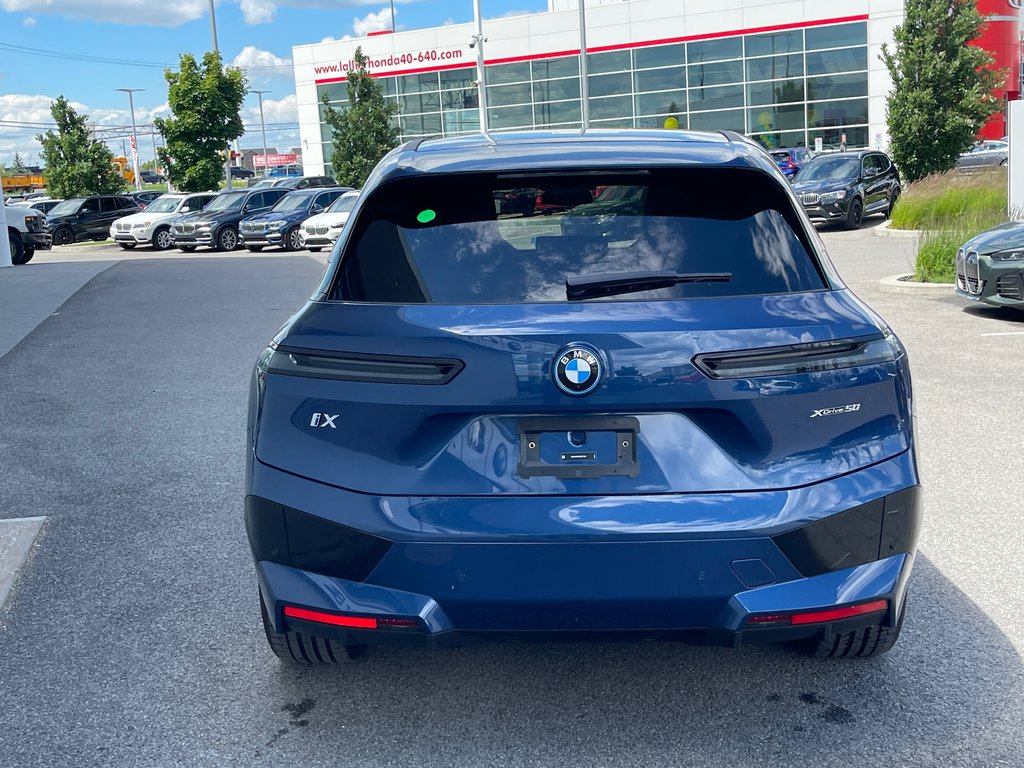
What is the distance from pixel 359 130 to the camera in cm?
4316

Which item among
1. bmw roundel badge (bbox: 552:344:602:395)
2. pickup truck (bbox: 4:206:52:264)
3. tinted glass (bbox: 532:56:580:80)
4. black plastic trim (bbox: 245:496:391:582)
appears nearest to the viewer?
bmw roundel badge (bbox: 552:344:602:395)

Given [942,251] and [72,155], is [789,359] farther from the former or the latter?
[72,155]

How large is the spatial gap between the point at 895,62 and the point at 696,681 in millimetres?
26872

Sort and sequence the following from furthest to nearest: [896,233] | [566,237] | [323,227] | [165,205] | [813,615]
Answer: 1. [165,205]
2. [323,227]
3. [896,233]
4. [566,237]
5. [813,615]

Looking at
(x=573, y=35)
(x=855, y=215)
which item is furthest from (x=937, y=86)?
(x=573, y=35)

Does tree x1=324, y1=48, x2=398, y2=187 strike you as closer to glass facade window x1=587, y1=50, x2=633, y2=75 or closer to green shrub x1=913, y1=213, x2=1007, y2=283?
glass facade window x1=587, y1=50, x2=633, y2=75

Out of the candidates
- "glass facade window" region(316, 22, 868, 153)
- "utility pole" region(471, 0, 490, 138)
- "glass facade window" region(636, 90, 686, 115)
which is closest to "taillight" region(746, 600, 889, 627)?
"utility pole" region(471, 0, 490, 138)

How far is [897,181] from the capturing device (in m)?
28.3

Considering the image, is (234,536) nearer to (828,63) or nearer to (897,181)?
(897,181)

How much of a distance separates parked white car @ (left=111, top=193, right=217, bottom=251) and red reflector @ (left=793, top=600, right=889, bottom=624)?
32592 millimetres

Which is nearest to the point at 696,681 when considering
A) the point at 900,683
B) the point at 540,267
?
the point at 900,683

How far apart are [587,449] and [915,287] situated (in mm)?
12173

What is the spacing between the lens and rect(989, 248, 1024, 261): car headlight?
10734mm

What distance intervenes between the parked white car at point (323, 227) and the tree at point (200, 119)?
12.9 meters
